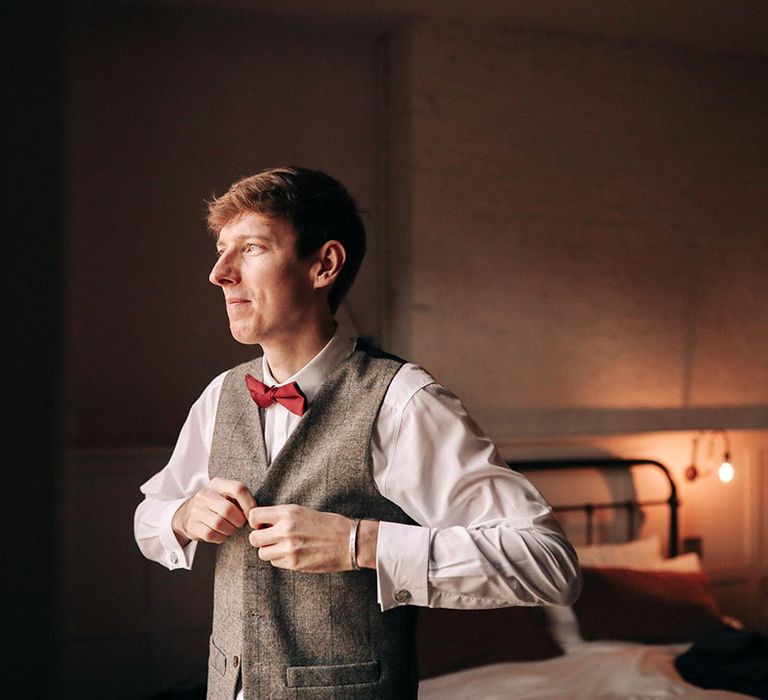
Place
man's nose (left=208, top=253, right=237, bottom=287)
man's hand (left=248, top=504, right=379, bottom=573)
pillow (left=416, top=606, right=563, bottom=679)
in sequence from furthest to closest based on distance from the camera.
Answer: pillow (left=416, top=606, right=563, bottom=679), man's nose (left=208, top=253, right=237, bottom=287), man's hand (left=248, top=504, right=379, bottom=573)

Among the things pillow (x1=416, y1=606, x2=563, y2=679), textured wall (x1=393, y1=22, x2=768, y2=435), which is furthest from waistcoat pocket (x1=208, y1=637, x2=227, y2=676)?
textured wall (x1=393, y1=22, x2=768, y2=435)

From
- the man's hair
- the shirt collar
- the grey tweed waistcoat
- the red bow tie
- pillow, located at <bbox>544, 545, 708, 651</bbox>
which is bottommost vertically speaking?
pillow, located at <bbox>544, 545, 708, 651</bbox>

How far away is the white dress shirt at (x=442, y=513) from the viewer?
4.33 ft

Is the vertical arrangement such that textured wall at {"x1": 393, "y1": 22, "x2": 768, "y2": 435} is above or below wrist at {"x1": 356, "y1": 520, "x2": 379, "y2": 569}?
above

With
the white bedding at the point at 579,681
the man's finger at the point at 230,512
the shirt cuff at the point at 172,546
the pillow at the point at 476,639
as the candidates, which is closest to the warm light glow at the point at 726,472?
the white bedding at the point at 579,681

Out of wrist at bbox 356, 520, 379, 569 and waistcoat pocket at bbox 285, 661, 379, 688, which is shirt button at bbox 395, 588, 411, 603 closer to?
wrist at bbox 356, 520, 379, 569

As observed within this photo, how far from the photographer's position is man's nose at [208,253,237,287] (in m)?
1.47

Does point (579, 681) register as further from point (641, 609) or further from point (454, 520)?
point (454, 520)

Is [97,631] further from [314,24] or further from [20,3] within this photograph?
[20,3]

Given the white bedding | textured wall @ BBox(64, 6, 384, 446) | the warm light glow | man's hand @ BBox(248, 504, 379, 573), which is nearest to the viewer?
man's hand @ BBox(248, 504, 379, 573)

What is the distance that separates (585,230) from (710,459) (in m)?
1.25

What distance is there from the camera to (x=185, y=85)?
346cm

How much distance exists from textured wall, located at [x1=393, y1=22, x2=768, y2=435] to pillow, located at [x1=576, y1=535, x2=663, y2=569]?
1.80 ft

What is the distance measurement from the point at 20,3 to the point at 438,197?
11.1 feet
